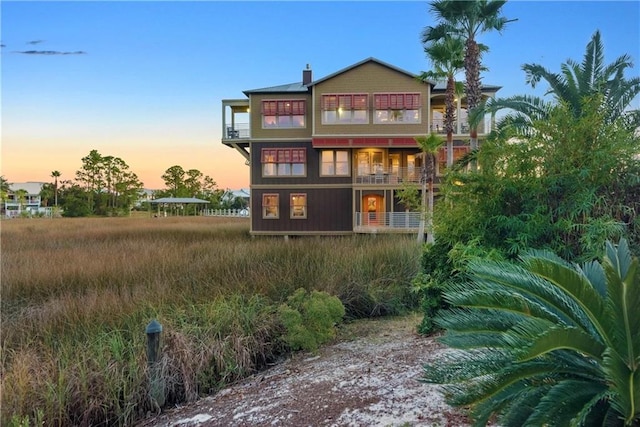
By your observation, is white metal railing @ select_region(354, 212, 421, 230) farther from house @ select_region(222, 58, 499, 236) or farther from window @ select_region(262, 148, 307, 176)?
window @ select_region(262, 148, 307, 176)

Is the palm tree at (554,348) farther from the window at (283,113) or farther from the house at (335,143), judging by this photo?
the window at (283,113)

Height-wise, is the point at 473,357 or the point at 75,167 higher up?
the point at 75,167

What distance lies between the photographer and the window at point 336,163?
21844mm

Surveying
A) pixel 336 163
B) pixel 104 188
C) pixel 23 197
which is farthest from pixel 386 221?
pixel 23 197

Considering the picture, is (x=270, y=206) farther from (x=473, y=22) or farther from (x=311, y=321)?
(x=311, y=321)

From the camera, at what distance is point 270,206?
22000mm

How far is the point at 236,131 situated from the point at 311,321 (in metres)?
18.6

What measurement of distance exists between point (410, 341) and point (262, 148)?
17.9m

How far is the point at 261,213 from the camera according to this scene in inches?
864

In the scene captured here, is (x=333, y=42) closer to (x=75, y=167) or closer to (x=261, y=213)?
(x=261, y=213)

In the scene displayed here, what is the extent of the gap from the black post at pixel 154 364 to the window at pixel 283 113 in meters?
18.6

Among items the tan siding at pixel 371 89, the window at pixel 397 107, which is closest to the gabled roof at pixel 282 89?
the tan siding at pixel 371 89

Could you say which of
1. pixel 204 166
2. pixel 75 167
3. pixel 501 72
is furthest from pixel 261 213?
pixel 204 166

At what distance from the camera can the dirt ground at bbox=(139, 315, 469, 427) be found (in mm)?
3232
